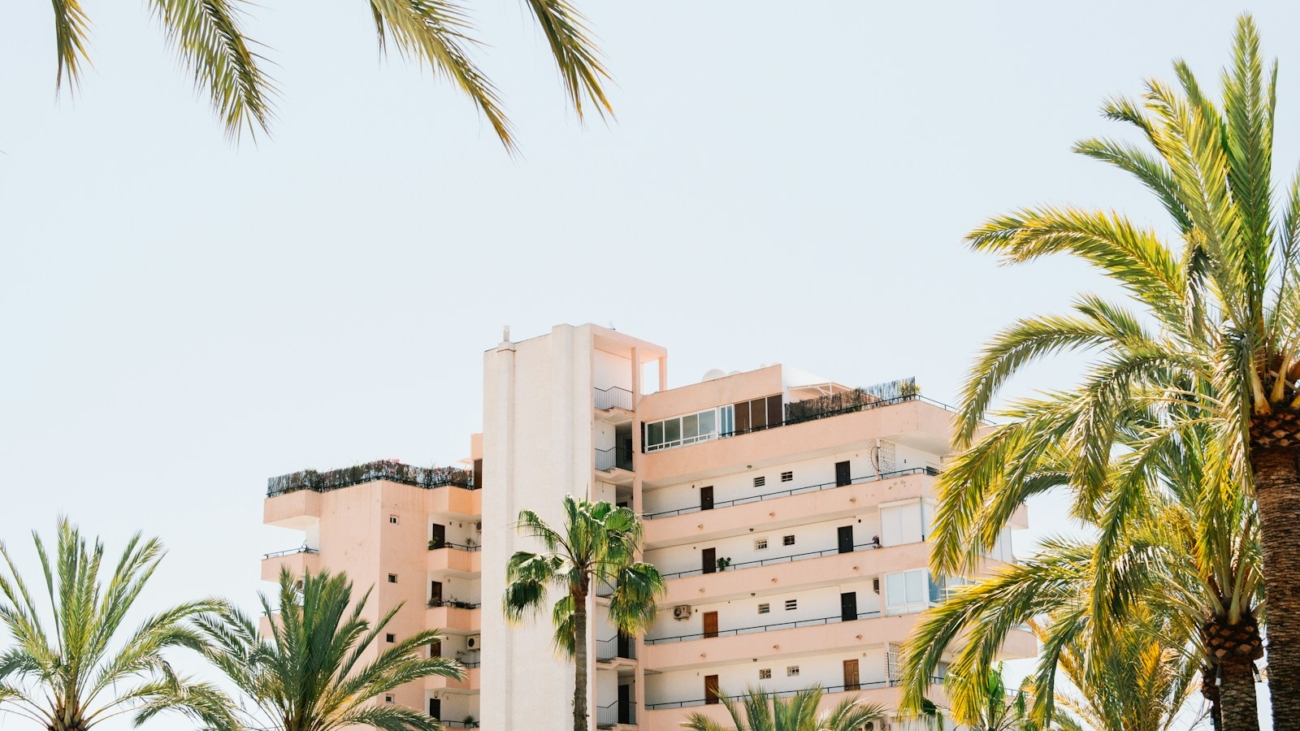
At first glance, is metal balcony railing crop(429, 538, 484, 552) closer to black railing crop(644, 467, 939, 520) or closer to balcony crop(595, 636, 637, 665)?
black railing crop(644, 467, 939, 520)

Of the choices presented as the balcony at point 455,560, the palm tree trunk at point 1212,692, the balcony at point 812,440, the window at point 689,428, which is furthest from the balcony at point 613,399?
the palm tree trunk at point 1212,692

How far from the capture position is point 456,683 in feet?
217

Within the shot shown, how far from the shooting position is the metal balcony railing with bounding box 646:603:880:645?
57.0m

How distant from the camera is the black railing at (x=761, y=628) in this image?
187ft

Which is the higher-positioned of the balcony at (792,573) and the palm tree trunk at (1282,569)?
the balcony at (792,573)

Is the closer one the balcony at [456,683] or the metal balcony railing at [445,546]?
the balcony at [456,683]

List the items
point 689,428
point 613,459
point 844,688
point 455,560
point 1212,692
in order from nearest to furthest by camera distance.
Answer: point 1212,692, point 844,688, point 689,428, point 613,459, point 455,560

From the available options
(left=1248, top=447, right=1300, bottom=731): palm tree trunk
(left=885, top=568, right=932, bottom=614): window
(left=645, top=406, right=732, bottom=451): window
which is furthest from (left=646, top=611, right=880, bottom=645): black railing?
(left=1248, top=447, right=1300, bottom=731): palm tree trunk

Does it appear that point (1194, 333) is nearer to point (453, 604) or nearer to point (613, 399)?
point (613, 399)

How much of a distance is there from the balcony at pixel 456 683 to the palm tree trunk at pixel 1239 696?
45868 millimetres

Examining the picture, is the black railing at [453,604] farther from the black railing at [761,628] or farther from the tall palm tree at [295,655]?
the tall palm tree at [295,655]

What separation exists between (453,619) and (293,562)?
24.7 ft

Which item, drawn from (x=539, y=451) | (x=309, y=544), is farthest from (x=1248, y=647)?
(x=309, y=544)

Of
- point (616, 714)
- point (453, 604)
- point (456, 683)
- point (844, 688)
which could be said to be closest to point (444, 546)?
point (453, 604)
